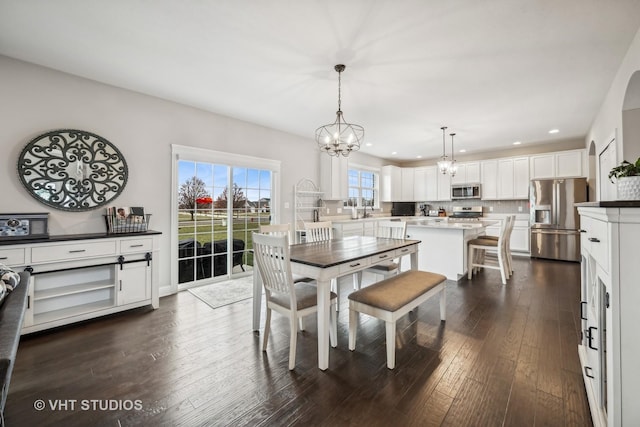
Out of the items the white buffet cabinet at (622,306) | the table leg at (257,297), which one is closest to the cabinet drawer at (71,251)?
the table leg at (257,297)

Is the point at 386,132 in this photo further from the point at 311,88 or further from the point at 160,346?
the point at 160,346

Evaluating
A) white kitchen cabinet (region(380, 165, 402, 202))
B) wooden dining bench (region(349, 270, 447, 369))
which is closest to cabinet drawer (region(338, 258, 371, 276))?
wooden dining bench (region(349, 270, 447, 369))

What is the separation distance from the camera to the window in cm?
704

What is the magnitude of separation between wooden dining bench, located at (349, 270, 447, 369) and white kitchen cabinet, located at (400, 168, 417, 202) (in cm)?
570

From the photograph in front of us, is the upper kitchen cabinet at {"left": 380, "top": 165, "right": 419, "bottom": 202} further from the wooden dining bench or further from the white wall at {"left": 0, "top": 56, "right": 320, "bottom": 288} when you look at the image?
the wooden dining bench

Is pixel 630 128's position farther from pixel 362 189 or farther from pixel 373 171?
pixel 373 171

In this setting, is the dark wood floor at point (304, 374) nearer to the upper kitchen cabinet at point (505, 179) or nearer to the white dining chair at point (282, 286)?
the white dining chair at point (282, 286)

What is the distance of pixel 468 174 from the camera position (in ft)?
23.6

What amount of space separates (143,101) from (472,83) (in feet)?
13.5

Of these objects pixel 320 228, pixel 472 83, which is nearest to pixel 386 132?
pixel 472 83

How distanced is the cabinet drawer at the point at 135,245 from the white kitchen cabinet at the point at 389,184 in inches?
237

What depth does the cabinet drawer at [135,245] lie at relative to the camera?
3006 mm

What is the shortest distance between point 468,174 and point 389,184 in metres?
2.02

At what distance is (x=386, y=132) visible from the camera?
5367 mm
